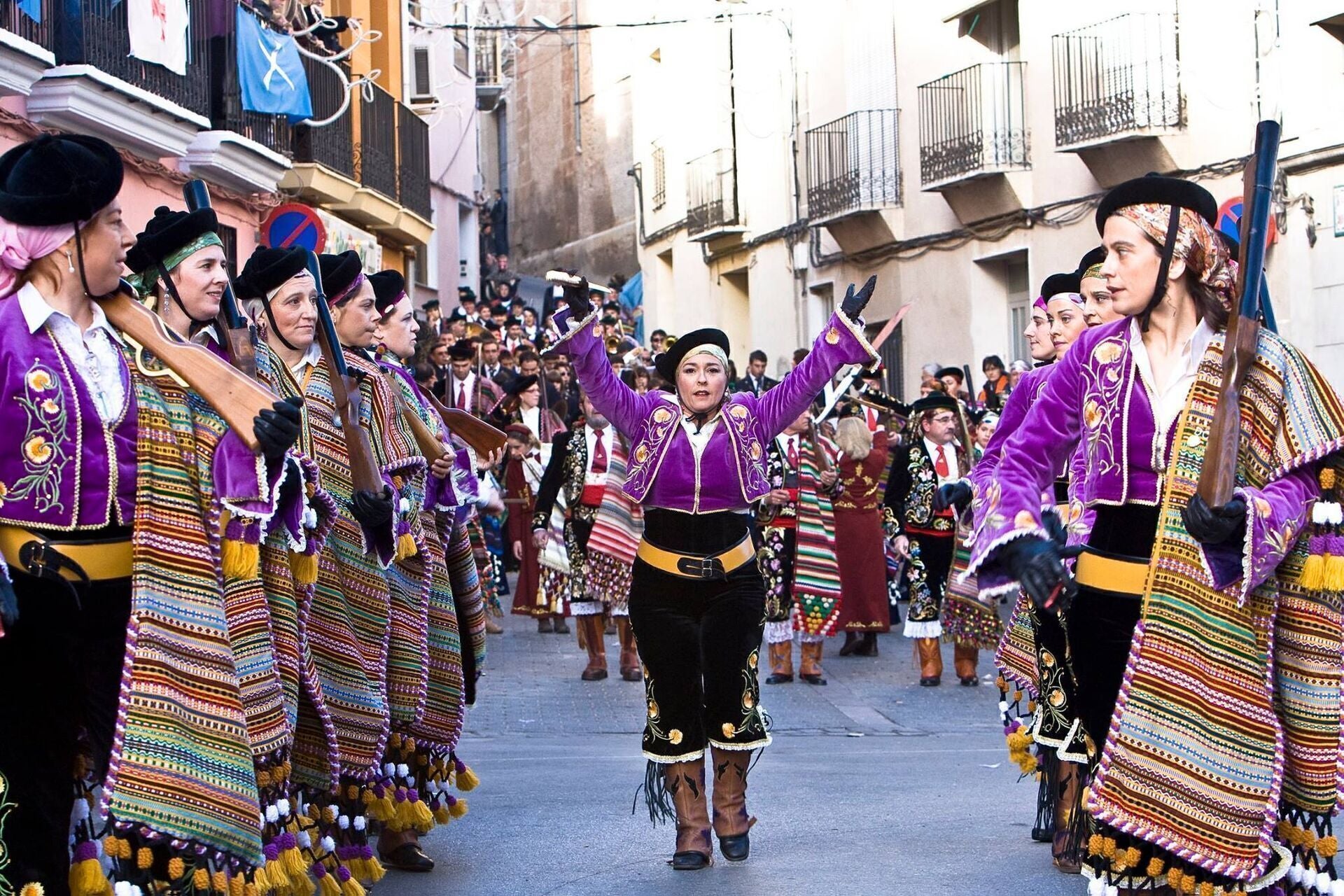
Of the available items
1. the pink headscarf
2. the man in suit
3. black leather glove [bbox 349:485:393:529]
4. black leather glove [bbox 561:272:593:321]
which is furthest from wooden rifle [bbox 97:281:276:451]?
the man in suit

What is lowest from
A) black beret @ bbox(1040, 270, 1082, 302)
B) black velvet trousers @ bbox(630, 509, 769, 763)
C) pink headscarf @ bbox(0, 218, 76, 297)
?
black velvet trousers @ bbox(630, 509, 769, 763)

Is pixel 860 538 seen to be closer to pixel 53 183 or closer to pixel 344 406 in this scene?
pixel 344 406

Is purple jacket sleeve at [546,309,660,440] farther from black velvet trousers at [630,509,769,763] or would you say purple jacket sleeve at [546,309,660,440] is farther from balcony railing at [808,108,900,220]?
balcony railing at [808,108,900,220]

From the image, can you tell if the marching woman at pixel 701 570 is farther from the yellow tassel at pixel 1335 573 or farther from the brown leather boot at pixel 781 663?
the brown leather boot at pixel 781 663

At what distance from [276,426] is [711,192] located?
30.0m

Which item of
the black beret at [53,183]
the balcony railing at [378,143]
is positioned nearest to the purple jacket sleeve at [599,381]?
the black beret at [53,183]

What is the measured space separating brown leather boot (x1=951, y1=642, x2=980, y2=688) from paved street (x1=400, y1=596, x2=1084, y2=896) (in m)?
0.11

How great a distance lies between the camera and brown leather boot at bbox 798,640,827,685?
13977mm

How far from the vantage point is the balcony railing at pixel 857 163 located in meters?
27.6

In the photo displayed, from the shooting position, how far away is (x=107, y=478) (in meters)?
5.18

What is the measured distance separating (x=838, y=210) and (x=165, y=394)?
78.0 feet

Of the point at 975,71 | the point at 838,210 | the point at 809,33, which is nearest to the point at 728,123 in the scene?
the point at 809,33

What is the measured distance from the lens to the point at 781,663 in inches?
555

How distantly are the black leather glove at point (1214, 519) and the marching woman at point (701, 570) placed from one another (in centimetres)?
291
